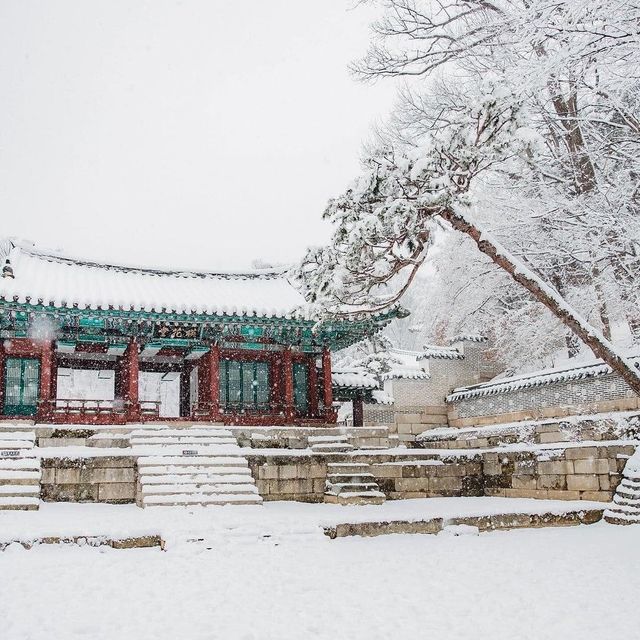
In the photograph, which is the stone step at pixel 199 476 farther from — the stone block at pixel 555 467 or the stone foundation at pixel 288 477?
the stone block at pixel 555 467

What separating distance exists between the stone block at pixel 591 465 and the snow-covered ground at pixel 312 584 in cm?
219

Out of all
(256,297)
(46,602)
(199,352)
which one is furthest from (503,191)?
(46,602)

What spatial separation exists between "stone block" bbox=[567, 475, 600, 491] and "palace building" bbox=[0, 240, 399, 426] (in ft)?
19.4

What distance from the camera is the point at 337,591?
6.57 m

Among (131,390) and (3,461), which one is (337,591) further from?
(131,390)

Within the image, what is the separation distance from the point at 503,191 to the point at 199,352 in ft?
34.5

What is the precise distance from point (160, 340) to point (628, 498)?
1150cm

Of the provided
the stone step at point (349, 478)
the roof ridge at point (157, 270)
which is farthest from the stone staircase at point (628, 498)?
the roof ridge at point (157, 270)

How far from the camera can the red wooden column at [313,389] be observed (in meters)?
18.1

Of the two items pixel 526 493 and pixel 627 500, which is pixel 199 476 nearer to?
pixel 526 493

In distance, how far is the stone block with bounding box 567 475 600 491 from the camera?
12656mm

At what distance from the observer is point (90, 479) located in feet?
41.0

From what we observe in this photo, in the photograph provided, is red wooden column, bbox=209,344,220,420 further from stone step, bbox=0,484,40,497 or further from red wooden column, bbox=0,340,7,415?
stone step, bbox=0,484,40,497

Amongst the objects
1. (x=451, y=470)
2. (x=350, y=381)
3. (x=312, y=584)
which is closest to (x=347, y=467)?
(x=451, y=470)
